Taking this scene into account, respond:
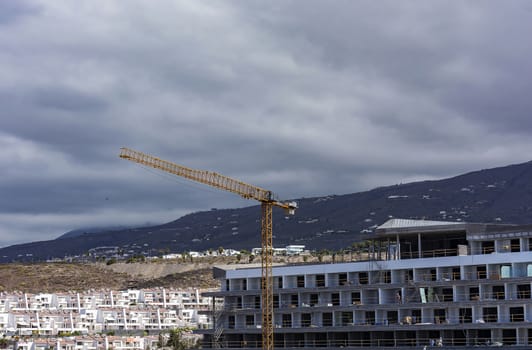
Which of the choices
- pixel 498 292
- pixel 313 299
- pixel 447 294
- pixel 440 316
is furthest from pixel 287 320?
pixel 498 292

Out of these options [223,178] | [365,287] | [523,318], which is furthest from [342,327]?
[223,178]

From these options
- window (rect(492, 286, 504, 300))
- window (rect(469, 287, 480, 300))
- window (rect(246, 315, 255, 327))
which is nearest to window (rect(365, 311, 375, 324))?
window (rect(469, 287, 480, 300))

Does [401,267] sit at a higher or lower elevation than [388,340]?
higher

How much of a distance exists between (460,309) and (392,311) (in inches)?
285

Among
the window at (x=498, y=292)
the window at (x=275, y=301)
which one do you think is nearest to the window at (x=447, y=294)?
the window at (x=498, y=292)

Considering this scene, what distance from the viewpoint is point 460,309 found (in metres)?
92.3

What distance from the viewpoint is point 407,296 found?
95312mm

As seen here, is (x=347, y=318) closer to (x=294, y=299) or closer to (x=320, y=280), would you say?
(x=320, y=280)

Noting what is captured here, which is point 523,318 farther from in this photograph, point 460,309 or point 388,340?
A: point 388,340

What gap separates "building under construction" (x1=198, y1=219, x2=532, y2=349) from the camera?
8950cm

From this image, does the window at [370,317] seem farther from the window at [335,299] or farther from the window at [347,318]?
the window at [335,299]

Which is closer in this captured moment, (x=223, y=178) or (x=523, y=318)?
(x=523, y=318)

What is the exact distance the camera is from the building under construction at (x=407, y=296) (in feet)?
294

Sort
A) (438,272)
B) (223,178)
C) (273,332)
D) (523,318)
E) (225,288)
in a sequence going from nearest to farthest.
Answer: (523,318), (438,272), (273,332), (225,288), (223,178)
